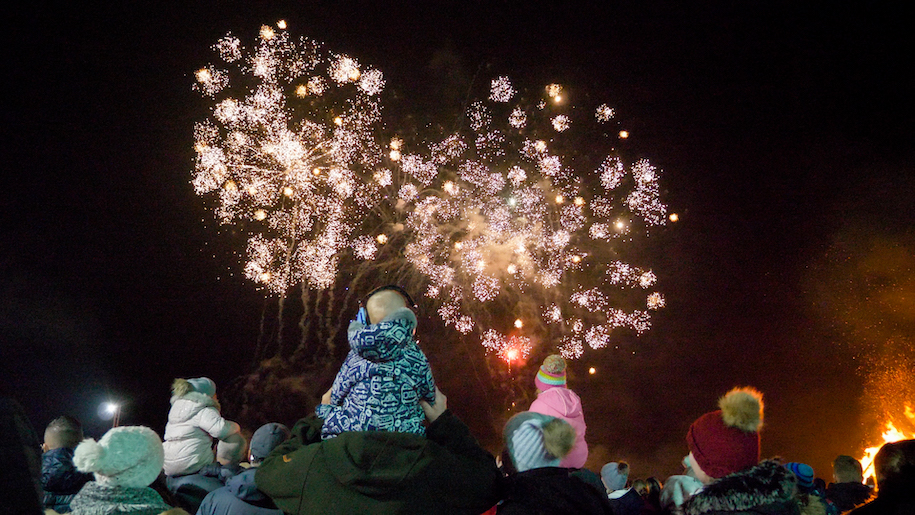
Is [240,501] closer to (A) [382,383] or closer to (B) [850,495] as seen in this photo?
(A) [382,383]

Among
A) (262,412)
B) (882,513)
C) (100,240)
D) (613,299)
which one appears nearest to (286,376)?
(262,412)

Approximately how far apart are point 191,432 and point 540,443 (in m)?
2.90

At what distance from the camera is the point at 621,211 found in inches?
555

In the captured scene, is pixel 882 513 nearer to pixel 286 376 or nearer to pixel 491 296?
pixel 491 296

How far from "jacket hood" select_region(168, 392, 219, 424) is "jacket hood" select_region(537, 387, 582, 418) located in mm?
2837

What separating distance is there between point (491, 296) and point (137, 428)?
12696mm

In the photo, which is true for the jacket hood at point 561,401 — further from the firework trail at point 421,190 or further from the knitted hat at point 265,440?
the firework trail at point 421,190

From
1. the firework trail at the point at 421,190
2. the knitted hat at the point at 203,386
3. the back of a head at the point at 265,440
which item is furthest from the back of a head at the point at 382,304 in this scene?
the firework trail at the point at 421,190

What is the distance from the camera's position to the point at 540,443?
2463mm

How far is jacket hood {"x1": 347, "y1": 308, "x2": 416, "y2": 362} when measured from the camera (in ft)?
7.51

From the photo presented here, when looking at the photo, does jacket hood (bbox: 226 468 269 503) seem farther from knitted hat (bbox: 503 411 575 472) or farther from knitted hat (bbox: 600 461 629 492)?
knitted hat (bbox: 600 461 629 492)

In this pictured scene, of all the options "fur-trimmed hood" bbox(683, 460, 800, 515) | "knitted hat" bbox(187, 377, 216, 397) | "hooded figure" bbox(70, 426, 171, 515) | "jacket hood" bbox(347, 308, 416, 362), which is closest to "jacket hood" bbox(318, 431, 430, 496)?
"jacket hood" bbox(347, 308, 416, 362)

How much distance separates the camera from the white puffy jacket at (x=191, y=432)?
12.6ft

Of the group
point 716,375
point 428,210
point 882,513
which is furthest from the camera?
point 716,375
